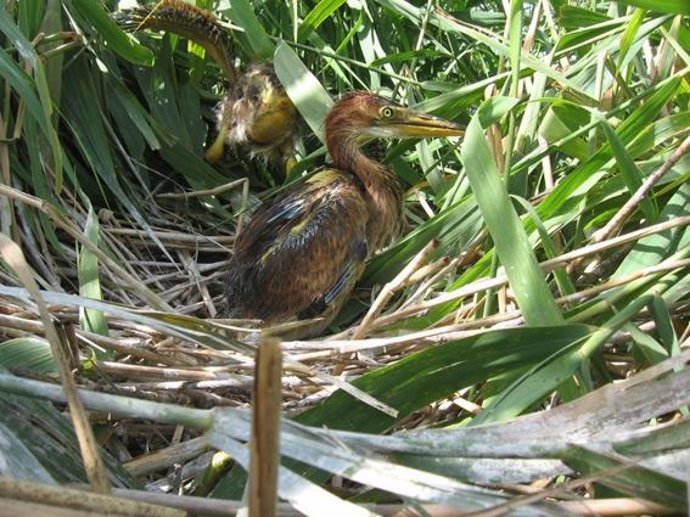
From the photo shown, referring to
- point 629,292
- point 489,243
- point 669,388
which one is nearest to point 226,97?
point 489,243

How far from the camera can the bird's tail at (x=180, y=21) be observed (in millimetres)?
3047

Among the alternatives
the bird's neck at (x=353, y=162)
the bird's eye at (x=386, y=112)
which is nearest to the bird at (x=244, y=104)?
the bird's neck at (x=353, y=162)

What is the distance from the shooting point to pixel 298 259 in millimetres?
2779

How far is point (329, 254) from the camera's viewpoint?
2754 mm

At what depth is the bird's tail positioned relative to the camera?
10.00 ft

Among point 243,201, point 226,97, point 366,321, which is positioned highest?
point 226,97

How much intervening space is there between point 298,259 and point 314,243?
67 mm

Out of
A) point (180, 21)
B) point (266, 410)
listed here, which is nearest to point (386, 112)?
point (180, 21)

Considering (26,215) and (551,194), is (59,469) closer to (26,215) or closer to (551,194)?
(551,194)

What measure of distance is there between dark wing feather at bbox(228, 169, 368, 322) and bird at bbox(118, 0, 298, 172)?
640 mm

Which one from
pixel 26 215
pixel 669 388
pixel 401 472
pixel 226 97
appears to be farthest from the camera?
pixel 226 97

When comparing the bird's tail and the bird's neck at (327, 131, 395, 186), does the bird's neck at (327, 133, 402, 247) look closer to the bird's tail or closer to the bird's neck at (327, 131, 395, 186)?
the bird's neck at (327, 131, 395, 186)

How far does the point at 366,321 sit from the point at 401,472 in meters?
0.89

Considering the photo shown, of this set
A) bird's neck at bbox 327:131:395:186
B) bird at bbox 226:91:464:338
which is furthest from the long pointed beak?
bird's neck at bbox 327:131:395:186
